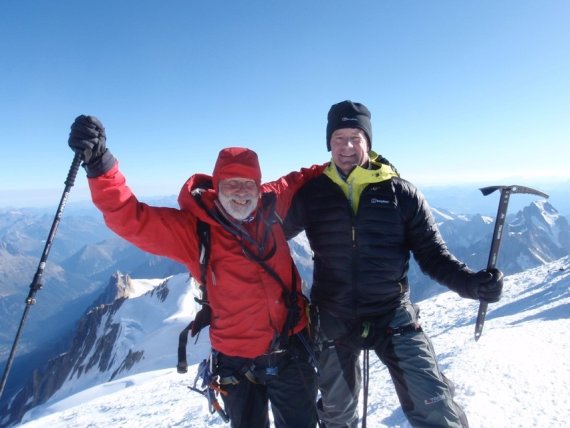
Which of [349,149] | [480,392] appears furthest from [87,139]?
[480,392]

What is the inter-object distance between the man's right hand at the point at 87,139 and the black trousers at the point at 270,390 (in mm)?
3511

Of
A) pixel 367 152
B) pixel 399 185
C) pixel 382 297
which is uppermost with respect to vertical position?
pixel 367 152

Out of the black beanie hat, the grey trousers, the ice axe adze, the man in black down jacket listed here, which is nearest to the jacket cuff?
the man in black down jacket

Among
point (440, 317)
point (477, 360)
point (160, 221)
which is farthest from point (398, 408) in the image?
point (440, 317)

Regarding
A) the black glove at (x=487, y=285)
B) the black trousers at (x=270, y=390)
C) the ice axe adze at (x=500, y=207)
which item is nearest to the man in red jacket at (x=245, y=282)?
the black trousers at (x=270, y=390)

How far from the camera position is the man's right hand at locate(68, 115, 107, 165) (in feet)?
15.5

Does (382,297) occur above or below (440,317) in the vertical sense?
above

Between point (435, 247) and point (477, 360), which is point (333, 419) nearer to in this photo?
point (435, 247)

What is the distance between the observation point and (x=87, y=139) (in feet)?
15.7

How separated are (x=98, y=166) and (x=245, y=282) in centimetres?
257

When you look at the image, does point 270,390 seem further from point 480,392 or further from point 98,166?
point 480,392

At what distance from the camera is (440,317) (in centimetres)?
3369

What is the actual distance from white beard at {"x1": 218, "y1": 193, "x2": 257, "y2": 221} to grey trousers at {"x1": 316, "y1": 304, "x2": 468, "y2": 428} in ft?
6.99

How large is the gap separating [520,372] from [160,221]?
37.0ft
